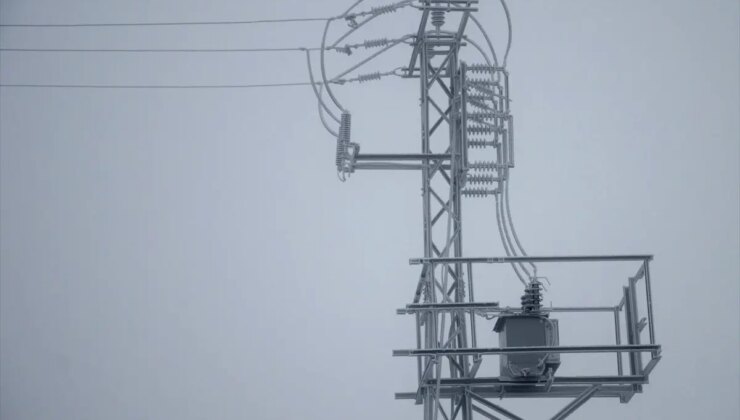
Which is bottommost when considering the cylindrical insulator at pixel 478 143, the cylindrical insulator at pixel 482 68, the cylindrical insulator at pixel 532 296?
the cylindrical insulator at pixel 532 296

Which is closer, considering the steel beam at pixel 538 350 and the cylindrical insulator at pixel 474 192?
the steel beam at pixel 538 350

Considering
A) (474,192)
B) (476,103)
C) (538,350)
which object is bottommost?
(538,350)

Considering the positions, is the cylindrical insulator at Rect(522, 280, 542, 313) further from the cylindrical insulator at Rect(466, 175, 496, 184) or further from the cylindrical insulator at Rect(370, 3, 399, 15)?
the cylindrical insulator at Rect(370, 3, 399, 15)

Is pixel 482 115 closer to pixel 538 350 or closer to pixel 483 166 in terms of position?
pixel 483 166

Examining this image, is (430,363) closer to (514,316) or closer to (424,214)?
(514,316)

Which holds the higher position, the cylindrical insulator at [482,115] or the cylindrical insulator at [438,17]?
the cylindrical insulator at [438,17]

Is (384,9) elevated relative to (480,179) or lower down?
elevated

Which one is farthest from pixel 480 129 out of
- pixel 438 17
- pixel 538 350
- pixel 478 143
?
pixel 538 350

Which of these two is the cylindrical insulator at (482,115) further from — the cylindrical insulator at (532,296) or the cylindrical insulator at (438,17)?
the cylindrical insulator at (532,296)

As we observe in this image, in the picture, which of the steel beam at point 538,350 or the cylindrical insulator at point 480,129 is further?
the cylindrical insulator at point 480,129

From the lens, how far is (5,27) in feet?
84.4

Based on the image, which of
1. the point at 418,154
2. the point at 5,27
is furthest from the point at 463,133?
the point at 5,27

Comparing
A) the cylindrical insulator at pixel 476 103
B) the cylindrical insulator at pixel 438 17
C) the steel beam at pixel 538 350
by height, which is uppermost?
the cylindrical insulator at pixel 438 17

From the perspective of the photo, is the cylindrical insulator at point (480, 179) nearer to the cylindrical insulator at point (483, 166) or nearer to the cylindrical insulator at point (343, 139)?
the cylindrical insulator at point (483, 166)
